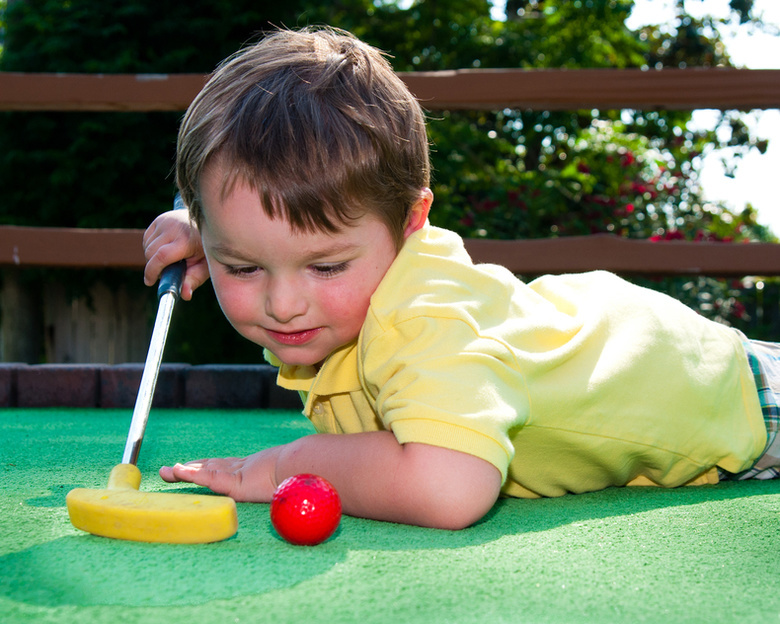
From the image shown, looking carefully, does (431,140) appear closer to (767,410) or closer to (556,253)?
(556,253)

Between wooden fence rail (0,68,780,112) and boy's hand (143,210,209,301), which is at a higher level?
wooden fence rail (0,68,780,112)

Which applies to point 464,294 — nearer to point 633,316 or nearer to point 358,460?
point 358,460

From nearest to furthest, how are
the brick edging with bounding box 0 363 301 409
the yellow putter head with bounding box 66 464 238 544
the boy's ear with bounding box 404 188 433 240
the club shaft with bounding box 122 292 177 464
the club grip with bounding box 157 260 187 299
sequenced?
the yellow putter head with bounding box 66 464 238 544 < the club shaft with bounding box 122 292 177 464 < the boy's ear with bounding box 404 188 433 240 < the club grip with bounding box 157 260 187 299 < the brick edging with bounding box 0 363 301 409

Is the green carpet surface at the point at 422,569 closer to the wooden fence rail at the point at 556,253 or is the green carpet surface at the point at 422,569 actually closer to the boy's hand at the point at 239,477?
the boy's hand at the point at 239,477

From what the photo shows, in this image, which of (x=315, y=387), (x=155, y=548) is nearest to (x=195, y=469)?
(x=315, y=387)

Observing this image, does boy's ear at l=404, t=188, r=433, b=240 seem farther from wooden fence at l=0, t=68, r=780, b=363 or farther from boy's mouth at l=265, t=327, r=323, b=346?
wooden fence at l=0, t=68, r=780, b=363

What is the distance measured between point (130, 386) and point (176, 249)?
1237 millimetres

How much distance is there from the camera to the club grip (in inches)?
70.4

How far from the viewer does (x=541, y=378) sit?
4.90 ft

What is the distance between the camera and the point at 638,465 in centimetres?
→ 172

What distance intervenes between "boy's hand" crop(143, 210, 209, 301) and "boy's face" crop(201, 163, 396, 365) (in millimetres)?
379

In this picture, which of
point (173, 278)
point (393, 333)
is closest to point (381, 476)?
point (393, 333)

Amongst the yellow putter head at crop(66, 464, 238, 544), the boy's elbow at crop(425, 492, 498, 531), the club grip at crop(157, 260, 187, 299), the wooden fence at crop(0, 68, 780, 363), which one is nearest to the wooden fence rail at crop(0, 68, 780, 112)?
the wooden fence at crop(0, 68, 780, 363)

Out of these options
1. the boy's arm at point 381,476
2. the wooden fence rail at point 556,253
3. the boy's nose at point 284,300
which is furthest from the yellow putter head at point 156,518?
the wooden fence rail at point 556,253
